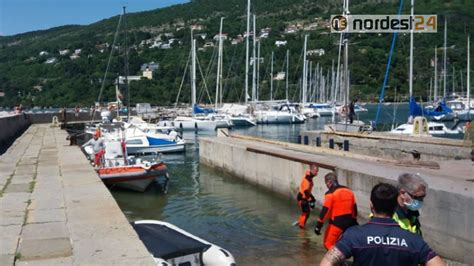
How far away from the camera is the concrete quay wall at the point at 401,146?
2283 cm

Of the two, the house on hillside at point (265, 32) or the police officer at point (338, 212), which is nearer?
the police officer at point (338, 212)

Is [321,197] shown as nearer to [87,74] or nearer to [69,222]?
Answer: [69,222]

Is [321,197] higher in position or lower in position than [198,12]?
lower

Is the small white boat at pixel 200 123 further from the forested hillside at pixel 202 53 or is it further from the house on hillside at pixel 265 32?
the house on hillside at pixel 265 32

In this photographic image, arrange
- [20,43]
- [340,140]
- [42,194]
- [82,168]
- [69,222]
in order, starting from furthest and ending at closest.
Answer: [20,43] → [340,140] → [82,168] → [42,194] → [69,222]

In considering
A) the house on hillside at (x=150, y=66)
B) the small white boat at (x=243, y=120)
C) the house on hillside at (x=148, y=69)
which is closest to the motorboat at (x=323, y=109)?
the small white boat at (x=243, y=120)

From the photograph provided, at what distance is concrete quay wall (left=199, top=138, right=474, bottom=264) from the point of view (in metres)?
10.7

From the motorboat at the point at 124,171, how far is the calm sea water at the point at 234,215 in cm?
45

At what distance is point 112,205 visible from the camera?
11484 millimetres

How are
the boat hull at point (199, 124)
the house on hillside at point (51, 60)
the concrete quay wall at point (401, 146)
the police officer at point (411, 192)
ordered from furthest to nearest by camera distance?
the house on hillside at point (51, 60) → the boat hull at point (199, 124) → the concrete quay wall at point (401, 146) → the police officer at point (411, 192)

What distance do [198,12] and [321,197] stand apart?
173742mm

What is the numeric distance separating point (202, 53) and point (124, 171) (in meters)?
105

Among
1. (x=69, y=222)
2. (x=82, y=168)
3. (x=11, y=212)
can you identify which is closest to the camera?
(x=69, y=222)

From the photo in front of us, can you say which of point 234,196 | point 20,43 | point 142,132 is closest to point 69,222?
point 234,196
